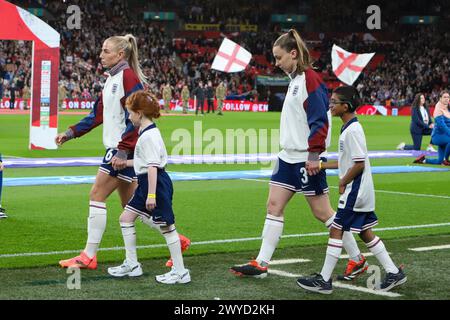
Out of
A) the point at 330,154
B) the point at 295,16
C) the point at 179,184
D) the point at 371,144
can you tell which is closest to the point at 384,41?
the point at 295,16

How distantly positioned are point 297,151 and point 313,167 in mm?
335

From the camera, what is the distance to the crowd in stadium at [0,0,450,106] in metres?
60.7

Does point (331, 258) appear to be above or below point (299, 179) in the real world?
below

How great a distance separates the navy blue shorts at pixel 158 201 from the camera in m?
7.61

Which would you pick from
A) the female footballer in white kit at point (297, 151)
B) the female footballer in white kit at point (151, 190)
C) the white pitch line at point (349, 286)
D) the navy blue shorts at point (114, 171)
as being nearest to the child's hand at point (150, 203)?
the female footballer in white kit at point (151, 190)

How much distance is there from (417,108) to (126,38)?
1661 centimetres

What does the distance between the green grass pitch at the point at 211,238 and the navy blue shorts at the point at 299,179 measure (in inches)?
32.4

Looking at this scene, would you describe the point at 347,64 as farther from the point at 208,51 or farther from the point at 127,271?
the point at 127,271

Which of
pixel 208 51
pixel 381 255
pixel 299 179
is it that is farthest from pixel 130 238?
pixel 208 51

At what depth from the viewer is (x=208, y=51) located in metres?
69.6

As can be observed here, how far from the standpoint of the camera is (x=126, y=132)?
811cm

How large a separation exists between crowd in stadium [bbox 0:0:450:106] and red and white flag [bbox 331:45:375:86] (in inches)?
493

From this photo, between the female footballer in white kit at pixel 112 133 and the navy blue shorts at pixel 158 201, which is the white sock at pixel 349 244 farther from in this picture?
the female footballer in white kit at pixel 112 133

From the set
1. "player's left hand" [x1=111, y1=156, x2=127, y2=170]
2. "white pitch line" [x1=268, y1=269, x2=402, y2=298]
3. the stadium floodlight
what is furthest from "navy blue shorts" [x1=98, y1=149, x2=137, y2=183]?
the stadium floodlight
